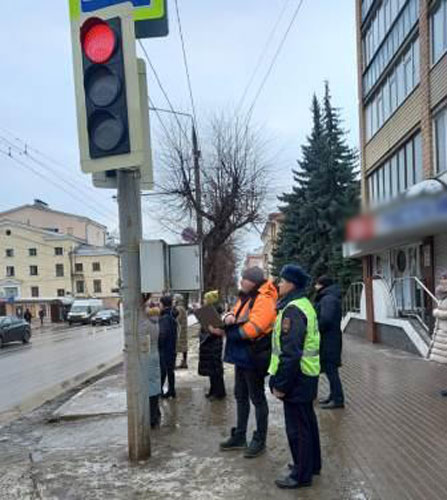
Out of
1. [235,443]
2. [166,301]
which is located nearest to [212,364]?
[166,301]

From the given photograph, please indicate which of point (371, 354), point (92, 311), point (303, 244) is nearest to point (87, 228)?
point (92, 311)

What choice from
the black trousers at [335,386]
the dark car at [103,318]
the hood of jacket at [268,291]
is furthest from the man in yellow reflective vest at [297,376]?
the dark car at [103,318]

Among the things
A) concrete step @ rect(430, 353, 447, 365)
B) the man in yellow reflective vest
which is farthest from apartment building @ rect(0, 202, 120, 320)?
the man in yellow reflective vest

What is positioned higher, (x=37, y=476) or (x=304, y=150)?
(x=304, y=150)

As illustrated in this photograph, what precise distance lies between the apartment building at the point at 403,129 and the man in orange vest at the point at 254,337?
524 cm

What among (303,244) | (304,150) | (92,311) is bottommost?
(92,311)

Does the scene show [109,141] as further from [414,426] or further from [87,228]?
[87,228]

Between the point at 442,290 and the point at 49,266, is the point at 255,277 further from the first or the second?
the point at 49,266

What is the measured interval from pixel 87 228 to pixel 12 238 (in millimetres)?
14024

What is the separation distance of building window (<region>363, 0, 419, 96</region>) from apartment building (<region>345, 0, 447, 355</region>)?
1.0 inches

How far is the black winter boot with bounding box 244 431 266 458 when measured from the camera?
17.6 feet

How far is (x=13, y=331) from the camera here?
2717cm

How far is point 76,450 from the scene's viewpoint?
19.5 ft

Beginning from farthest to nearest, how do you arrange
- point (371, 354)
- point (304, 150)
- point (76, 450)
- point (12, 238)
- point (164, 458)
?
point (12, 238)
point (304, 150)
point (371, 354)
point (76, 450)
point (164, 458)
